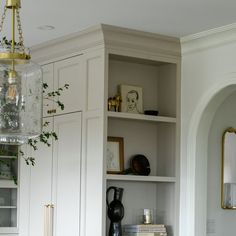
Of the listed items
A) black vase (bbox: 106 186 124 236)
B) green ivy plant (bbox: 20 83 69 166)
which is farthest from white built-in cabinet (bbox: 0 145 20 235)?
black vase (bbox: 106 186 124 236)

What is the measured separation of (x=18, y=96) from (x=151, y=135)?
9.83ft

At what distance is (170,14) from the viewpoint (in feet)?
15.0

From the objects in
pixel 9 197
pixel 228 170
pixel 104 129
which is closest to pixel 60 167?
pixel 104 129

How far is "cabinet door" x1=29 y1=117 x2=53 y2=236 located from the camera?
5.69 m

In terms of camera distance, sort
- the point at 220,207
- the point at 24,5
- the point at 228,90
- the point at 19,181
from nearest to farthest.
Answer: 1. the point at 24,5
2. the point at 228,90
3. the point at 220,207
4. the point at 19,181

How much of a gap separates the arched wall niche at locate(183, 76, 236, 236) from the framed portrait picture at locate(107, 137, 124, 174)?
22.3 inches

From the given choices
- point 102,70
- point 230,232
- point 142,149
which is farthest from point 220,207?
point 102,70

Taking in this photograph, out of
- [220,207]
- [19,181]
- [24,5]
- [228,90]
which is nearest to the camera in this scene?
[24,5]

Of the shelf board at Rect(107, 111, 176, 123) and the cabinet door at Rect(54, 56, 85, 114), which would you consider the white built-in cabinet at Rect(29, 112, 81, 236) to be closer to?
the cabinet door at Rect(54, 56, 85, 114)

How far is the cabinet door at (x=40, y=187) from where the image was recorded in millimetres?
5688

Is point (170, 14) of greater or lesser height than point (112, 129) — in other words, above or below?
above

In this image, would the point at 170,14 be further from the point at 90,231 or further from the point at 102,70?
the point at 90,231

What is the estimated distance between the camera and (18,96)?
2633 millimetres

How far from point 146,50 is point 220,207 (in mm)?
1501
